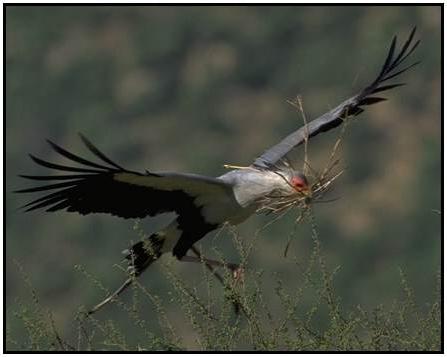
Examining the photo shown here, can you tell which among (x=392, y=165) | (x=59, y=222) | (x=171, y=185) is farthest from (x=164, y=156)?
(x=171, y=185)

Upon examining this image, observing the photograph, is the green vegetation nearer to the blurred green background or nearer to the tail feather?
the tail feather

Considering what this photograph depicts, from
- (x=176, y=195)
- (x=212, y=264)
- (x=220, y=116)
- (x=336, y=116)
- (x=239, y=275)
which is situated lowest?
(x=220, y=116)

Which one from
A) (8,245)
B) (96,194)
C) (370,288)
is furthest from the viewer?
(8,245)

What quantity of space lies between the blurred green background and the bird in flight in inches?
1098

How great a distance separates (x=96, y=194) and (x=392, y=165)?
4083cm

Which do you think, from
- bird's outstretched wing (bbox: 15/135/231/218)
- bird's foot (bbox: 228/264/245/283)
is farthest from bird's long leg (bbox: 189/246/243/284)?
bird's outstretched wing (bbox: 15/135/231/218)

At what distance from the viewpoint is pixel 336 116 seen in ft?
34.2

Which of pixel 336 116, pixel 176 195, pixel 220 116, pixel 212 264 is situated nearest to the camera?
pixel 176 195

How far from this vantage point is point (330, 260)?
44.2m

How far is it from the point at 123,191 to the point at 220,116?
43994 mm

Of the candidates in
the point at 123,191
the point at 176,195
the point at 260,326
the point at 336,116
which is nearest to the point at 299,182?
the point at 176,195

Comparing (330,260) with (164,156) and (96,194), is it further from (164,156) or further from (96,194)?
(96,194)

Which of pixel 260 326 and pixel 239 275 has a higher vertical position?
pixel 239 275

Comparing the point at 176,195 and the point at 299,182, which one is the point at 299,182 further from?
the point at 176,195
